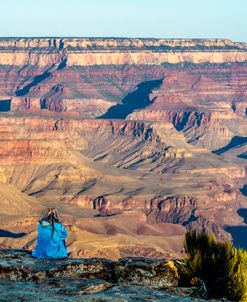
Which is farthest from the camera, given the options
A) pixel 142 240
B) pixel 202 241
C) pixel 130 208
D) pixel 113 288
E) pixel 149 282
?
pixel 130 208

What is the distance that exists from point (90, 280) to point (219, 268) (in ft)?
13.0

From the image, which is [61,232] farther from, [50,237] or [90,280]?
[90,280]

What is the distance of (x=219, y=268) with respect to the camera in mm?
24781

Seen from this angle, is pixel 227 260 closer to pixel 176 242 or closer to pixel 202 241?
pixel 202 241

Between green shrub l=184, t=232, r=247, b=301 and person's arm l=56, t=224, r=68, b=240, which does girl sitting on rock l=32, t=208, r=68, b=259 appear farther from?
green shrub l=184, t=232, r=247, b=301

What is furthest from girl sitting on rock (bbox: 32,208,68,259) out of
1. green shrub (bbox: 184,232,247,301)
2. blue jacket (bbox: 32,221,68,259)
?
green shrub (bbox: 184,232,247,301)

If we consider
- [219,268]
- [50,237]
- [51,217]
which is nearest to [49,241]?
[50,237]

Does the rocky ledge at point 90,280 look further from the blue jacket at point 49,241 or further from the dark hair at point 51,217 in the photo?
the dark hair at point 51,217

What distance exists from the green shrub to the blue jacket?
11.5ft

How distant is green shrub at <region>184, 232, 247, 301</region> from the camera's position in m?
23.7

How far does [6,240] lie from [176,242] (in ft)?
87.5

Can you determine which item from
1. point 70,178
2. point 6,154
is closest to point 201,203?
point 70,178

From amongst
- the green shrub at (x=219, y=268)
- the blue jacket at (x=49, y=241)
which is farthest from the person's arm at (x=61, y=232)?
the green shrub at (x=219, y=268)

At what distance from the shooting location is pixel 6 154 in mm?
171875
